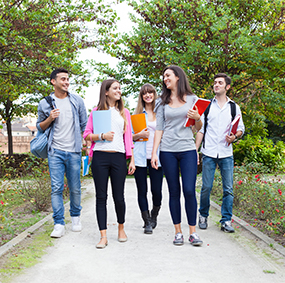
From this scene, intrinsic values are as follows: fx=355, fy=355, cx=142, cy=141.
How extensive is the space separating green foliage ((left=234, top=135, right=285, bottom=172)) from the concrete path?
34.4ft

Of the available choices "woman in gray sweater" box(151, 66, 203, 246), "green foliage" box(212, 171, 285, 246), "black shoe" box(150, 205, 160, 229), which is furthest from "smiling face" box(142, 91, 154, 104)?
"green foliage" box(212, 171, 285, 246)

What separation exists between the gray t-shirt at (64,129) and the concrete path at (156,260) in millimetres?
1287

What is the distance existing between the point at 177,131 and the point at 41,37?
349 inches

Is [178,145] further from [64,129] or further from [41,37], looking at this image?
[41,37]

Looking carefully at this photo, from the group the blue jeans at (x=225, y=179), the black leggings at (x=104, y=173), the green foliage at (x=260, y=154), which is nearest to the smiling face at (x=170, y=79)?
the black leggings at (x=104, y=173)

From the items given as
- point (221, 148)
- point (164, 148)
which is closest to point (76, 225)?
point (164, 148)

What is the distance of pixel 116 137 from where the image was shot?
4.60 m

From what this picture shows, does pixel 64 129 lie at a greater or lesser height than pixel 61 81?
lesser

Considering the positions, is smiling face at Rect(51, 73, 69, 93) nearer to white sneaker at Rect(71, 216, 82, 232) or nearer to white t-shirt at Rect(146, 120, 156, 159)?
white t-shirt at Rect(146, 120, 156, 159)

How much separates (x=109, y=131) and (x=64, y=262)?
1.64 meters

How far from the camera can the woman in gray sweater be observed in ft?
14.7

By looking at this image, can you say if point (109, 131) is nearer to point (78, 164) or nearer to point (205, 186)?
point (78, 164)

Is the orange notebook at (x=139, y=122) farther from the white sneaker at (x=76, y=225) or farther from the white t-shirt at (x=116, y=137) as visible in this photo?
the white sneaker at (x=76, y=225)

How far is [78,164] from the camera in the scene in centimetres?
522
